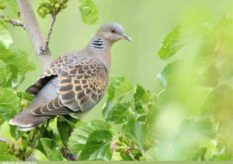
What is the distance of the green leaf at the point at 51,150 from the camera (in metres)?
1.40

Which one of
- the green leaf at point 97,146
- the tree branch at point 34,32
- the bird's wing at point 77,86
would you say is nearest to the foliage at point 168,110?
the green leaf at point 97,146

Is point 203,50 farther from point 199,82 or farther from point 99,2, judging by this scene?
point 99,2

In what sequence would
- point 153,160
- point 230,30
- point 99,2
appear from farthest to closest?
point 99,2, point 153,160, point 230,30

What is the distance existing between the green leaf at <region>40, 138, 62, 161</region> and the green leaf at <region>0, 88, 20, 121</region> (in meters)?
0.11

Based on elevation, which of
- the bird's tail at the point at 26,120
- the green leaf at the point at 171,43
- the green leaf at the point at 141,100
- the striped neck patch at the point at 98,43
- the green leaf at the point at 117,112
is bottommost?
the striped neck patch at the point at 98,43

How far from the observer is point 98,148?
1.31m

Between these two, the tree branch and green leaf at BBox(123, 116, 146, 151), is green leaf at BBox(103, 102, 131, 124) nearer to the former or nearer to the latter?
green leaf at BBox(123, 116, 146, 151)

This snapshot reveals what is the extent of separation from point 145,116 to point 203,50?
49 centimetres

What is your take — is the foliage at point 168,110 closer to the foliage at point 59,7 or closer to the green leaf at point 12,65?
the green leaf at point 12,65

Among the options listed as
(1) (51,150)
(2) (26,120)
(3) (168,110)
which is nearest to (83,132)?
(1) (51,150)

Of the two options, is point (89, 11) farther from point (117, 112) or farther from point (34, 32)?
point (117, 112)

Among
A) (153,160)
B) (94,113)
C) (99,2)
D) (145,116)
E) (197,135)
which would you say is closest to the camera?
(197,135)

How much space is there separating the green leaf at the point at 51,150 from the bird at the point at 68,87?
31cm


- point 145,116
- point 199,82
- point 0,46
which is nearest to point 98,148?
point 145,116
